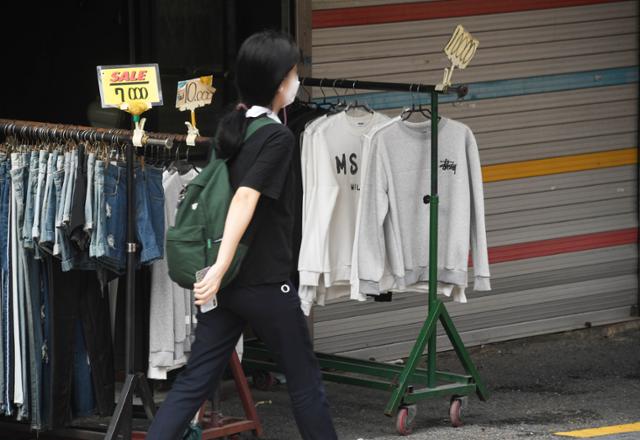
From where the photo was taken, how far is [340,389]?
337 inches

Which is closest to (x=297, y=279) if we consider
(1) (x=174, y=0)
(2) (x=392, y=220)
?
(2) (x=392, y=220)

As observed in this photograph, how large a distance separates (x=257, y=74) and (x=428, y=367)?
2634mm

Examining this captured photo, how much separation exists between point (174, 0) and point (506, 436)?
348 centimetres

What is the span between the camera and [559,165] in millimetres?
9750

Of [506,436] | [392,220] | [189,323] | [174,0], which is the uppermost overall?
[174,0]

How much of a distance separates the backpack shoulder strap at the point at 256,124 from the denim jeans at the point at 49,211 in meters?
1.15

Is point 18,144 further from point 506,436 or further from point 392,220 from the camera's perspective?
point 506,436

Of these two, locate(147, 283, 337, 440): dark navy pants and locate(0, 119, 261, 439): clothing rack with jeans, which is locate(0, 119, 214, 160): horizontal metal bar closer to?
locate(0, 119, 261, 439): clothing rack with jeans

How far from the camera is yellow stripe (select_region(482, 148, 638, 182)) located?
950cm

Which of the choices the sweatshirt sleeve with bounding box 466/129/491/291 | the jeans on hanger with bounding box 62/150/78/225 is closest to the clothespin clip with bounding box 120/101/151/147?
the jeans on hanger with bounding box 62/150/78/225

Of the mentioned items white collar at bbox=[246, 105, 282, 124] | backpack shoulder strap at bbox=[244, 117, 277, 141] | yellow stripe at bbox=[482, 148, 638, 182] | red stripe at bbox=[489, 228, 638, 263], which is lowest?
red stripe at bbox=[489, 228, 638, 263]

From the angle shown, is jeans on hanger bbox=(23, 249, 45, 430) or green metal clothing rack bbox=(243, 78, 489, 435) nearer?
jeans on hanger bbox=(23, 249, 45, 430)

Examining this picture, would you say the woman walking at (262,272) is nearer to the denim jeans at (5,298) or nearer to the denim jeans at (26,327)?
the denim jeans at (26,327)

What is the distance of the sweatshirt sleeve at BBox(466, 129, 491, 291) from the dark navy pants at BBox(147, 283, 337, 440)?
6.97ft
